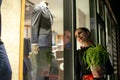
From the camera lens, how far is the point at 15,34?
6.73ft

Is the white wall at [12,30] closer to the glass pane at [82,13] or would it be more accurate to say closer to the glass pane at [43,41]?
the glass pane at [43,41]

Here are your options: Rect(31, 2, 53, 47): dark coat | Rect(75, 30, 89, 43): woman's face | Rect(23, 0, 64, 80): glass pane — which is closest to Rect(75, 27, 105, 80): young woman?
Rect(75, 30, 89, 43): woman's face

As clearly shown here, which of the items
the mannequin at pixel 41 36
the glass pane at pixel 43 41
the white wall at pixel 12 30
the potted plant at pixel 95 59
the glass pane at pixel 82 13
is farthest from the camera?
the glass pane at pixel 82 13

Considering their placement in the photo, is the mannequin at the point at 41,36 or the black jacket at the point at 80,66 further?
→ the black jacket at the point at 80,66

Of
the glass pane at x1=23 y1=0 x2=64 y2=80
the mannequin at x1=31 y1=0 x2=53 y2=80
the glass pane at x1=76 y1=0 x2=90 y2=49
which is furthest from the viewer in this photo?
the glass pane at x1=76 y1=0 x2=90 y2=49

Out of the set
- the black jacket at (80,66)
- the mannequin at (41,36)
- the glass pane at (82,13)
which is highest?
Result: the glass pane at (82,13)

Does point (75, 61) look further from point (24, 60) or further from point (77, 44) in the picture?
point (24, 60)

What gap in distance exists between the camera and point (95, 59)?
271cm

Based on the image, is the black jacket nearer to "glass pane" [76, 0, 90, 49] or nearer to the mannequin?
the mannequin

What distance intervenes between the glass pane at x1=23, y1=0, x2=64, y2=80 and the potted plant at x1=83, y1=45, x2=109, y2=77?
14.2 inches

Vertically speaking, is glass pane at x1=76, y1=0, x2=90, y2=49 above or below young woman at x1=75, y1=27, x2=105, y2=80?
above

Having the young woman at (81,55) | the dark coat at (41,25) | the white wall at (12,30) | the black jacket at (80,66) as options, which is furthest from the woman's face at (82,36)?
the white wall at (12,30)

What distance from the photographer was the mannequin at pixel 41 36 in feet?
8.02

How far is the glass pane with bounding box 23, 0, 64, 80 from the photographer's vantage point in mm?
2283
